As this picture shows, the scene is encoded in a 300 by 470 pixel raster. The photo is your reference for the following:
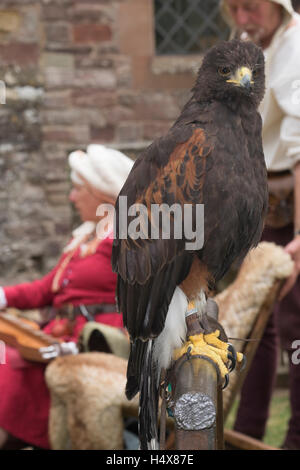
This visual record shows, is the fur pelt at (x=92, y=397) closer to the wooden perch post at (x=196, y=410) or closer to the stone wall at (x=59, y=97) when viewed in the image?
the wooden perch post at (x=196, y=410)

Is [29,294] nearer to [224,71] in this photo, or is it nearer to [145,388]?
[145,388]

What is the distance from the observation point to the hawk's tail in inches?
54.5

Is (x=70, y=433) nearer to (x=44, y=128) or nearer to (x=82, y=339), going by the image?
(x=82, y=339)

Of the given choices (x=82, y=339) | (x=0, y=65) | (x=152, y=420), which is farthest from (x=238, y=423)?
(x=0, y=65)

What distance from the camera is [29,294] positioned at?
294 centimetres

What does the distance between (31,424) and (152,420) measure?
1.38 meters

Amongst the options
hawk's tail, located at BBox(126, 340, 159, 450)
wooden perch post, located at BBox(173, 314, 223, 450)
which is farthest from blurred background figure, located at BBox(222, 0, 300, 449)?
wooden perch post, located at BBox(173, 314, 223, 450)

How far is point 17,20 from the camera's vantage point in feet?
17.1

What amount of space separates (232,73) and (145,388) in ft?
2.00

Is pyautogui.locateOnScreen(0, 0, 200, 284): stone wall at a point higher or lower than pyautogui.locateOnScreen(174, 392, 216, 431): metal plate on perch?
higher

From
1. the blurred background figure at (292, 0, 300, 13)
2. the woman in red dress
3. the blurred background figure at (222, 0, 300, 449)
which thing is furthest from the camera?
the blurred background figure at (292, 0, 300, 13)

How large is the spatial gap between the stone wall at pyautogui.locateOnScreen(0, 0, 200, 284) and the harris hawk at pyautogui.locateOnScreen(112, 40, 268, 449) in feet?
12.9

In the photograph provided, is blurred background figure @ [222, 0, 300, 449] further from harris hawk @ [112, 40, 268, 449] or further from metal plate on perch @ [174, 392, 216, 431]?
metal plate on perch @ [174, 392, 216, 431]
